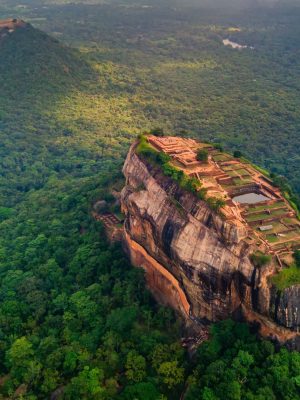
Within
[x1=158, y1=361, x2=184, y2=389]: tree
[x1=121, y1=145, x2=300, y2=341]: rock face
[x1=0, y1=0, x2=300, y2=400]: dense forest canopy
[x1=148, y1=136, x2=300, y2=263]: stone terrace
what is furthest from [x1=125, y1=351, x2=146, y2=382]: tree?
[x1=148, y1=136, x2=300, y2=263]: stone terrace

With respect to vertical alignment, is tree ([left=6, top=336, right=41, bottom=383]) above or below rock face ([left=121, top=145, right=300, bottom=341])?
below

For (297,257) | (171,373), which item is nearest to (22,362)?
(171,373)

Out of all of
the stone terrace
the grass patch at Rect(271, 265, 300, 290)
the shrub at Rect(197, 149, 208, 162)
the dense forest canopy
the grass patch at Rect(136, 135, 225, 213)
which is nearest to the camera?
the grass patch at Rect(271, 265, 300, 290)

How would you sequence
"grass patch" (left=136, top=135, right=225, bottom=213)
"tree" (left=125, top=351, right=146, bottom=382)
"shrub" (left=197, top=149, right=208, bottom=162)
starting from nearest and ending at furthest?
"tree" (left=125, top=351, right=146, bottom=382) → "grass patch" (left=136, top=135, right=225, bottom=213) → "shrub" (left=197, top=149, right=208, bottom=162)

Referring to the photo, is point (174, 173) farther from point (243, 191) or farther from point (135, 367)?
point (135, 367)

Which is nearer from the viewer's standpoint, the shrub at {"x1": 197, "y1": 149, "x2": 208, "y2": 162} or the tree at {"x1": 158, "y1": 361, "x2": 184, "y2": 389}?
the tree at {"x1": 158, "y1": 361, "x2": 184, "y2": 389}

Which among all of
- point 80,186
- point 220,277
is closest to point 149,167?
point 220,277

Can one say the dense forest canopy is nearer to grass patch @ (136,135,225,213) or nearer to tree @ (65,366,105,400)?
tree @ (65,366,105,400)

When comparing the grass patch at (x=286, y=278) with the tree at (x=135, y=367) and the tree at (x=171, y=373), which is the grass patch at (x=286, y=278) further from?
the tree at (x=135, y=367)
